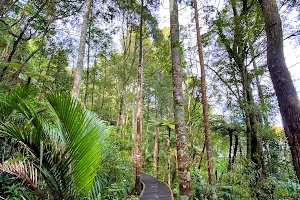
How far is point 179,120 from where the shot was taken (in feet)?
13.6

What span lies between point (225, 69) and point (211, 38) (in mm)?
1381

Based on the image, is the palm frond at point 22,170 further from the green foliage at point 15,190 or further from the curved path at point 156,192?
the curved path at point 156,192

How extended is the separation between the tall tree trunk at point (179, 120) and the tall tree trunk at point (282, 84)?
1753mm

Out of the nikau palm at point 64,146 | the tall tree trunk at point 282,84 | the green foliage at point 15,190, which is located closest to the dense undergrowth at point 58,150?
the nikau palm at point 64,146

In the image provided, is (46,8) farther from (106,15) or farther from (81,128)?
(81,128)

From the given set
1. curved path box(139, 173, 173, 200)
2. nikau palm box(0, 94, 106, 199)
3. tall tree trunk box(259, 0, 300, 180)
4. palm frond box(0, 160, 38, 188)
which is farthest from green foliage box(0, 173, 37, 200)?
curved path box(139, 173, 173, 200)

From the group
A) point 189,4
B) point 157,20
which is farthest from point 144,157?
point 189,4

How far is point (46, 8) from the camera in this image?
7.75 metres

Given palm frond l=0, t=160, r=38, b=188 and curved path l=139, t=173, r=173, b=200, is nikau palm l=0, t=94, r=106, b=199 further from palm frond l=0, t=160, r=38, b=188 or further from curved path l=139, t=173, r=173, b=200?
curved path l=139, t=173, r=173, b=200

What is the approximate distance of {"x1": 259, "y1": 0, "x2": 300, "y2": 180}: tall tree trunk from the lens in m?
3.01

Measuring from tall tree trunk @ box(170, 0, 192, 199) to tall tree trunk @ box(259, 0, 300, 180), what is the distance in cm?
175

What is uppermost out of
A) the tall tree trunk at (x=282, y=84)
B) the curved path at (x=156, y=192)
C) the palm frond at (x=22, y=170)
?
the tall tree trunk at (x=282, y=84)

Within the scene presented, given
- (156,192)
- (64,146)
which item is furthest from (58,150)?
(156,192)

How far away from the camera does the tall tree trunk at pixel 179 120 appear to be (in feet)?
12.2
